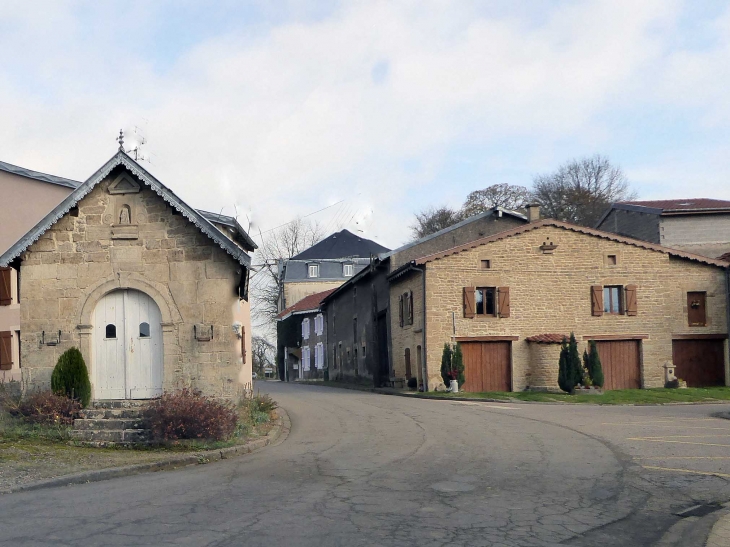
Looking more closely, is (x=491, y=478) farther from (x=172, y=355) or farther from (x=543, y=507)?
(x=172, y=355)

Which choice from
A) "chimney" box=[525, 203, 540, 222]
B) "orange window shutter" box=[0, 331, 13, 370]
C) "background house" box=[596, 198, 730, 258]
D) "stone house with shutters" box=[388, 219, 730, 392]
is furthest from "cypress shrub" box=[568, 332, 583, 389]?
"orange window shutter" box=[0, 331, 13, 370]

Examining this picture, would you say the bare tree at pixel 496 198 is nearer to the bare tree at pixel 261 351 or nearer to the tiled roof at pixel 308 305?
the tiled roof at pixel 308 305

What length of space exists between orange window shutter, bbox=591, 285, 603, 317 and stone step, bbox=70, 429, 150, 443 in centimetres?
2285

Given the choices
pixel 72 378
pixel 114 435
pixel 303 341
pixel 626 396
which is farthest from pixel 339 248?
pixel 114 435

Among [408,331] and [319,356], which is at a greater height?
[408,331]

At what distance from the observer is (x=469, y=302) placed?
106 ft

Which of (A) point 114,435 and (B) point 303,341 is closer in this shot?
(A) point 114,435

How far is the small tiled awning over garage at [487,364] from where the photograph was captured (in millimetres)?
32375

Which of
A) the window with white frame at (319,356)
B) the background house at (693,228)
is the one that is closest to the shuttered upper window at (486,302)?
the background house at (693,228)

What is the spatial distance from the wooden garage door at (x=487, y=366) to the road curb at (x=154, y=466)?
17.5 m

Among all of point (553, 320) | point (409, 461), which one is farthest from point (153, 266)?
→ point (553, 320)

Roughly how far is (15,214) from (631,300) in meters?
24.2

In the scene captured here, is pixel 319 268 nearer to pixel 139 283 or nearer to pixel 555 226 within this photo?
pixel 555 226

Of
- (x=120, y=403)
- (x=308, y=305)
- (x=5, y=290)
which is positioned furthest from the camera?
(x=308, y=305)
